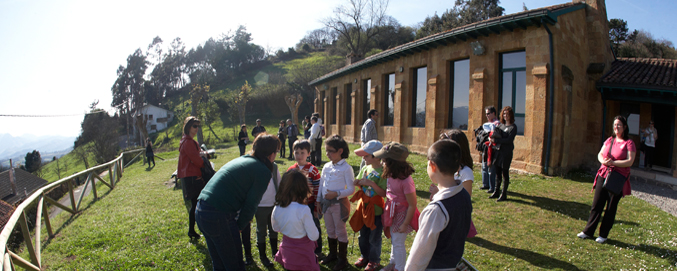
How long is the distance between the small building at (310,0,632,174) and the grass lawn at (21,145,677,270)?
2377mm

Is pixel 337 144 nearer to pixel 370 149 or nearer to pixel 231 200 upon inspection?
pixel 370 149

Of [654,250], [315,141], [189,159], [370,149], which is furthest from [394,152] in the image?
[315,141]

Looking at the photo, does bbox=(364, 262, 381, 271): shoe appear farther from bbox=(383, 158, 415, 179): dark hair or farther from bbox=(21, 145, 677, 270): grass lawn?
bbox=(383, 158, 415, 179): dark hair

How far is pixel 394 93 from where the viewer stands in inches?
599

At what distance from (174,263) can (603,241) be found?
18.8ft

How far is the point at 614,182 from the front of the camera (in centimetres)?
405

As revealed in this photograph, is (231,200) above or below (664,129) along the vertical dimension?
below

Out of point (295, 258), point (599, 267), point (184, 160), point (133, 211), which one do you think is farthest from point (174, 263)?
point (599, 267)

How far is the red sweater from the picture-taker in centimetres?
431

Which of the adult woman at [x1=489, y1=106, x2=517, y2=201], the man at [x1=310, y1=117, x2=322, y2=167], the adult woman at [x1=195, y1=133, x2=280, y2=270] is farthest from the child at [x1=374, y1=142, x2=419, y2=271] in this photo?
the man at [x1=310, y1=117, x2=322, y2=167]

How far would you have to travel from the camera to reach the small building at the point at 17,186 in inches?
621

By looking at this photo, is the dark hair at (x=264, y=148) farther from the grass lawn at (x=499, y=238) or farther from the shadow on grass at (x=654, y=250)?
the shadow on grass at (x=654, y=250)

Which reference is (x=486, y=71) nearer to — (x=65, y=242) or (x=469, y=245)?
(x=469, y=245)

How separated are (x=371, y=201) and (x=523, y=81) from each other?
866 centimetres
